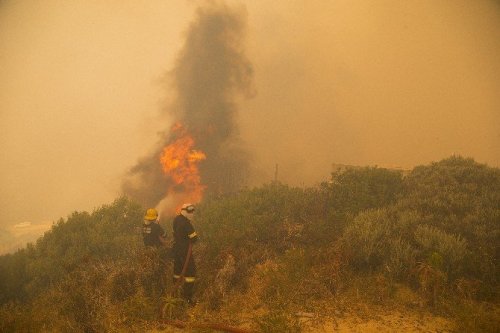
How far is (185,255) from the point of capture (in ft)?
23.7

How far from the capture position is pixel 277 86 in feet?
151

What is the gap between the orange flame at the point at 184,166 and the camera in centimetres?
1877

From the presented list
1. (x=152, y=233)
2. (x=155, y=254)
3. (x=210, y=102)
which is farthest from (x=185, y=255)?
(x=210, y=102)

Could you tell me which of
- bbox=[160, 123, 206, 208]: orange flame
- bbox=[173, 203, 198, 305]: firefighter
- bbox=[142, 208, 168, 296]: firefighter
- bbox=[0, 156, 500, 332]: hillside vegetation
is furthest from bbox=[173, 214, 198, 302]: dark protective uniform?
bbox=[160, 123, 206, 208]: orange flame

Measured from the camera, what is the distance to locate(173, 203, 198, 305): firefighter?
6996mm

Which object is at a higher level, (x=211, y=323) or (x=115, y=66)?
(x=115, y=66)

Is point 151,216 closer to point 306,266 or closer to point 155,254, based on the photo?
point 155,254

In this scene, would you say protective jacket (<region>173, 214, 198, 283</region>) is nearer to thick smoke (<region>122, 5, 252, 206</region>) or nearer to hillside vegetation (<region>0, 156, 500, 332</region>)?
hillside vegetation (<region>0, 156, 500, 332</region>)

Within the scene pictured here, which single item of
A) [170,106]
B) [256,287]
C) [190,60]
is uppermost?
[190,60]

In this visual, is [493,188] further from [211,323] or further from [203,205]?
[203,205]

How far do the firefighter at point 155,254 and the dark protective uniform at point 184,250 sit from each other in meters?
0.67

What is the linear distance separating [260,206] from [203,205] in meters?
3.78

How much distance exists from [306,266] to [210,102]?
65.6 feet

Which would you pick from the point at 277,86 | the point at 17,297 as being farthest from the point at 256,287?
the point at 277,86
